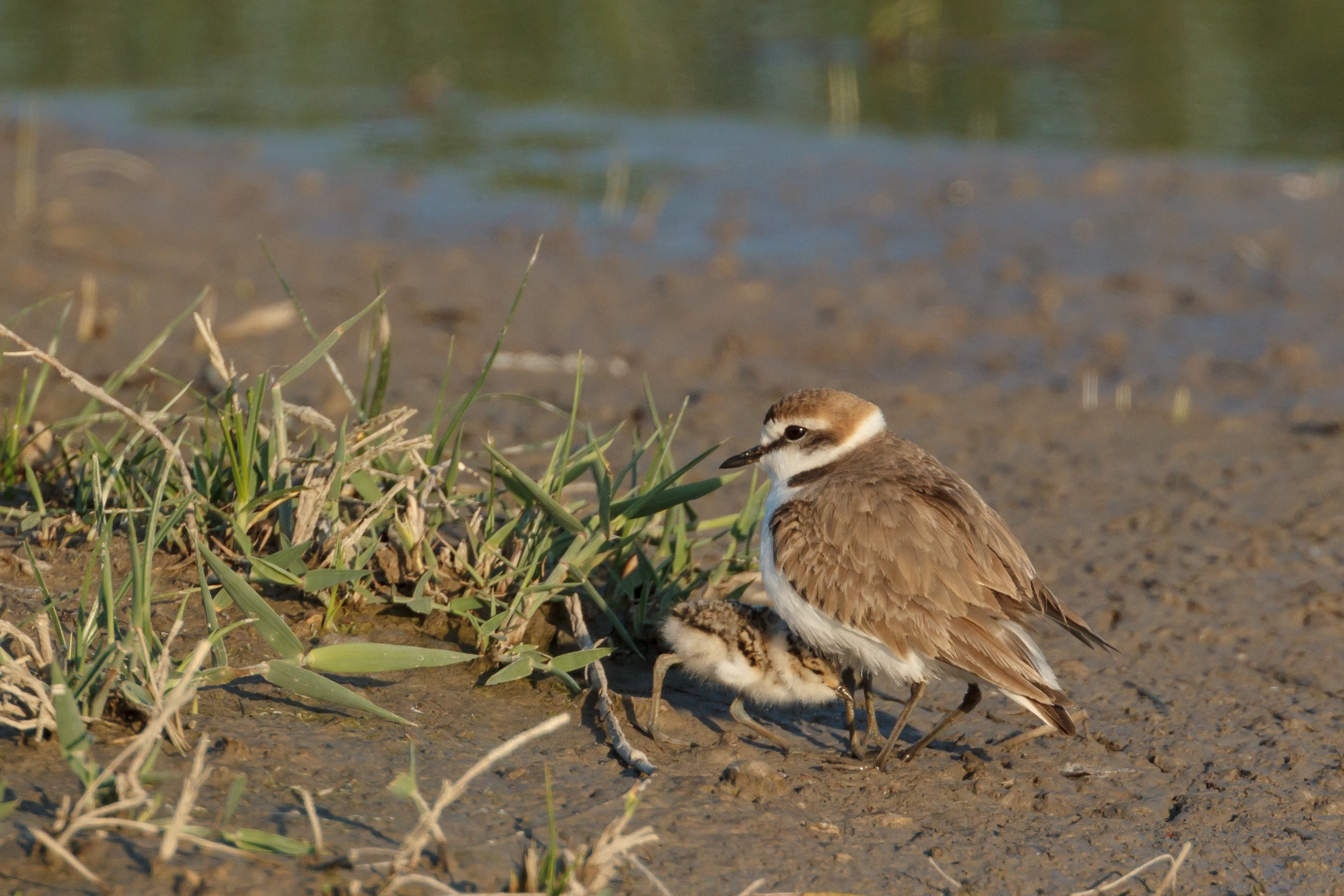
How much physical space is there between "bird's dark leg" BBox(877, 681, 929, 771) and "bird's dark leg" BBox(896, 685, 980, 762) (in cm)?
5

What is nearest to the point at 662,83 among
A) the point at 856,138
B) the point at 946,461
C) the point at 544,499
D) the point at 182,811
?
the point at 856,138

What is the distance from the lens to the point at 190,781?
2.73 meters

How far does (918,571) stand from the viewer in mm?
3963

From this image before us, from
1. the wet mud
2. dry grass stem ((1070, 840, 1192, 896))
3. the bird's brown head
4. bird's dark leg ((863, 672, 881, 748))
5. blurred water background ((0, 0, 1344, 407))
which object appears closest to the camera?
dry grass stem ((1070, 840, 1192, 896))

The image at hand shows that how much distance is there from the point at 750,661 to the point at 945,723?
59 centimetres

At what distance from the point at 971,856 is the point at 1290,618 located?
222cm

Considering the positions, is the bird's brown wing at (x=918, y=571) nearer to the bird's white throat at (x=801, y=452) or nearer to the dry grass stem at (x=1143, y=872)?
the bird's white throat at (x=801, y=452)

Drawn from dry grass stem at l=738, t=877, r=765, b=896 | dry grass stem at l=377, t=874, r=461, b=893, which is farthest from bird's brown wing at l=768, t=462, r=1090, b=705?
dry grass stem at l=377, t=874, r=461, b=893

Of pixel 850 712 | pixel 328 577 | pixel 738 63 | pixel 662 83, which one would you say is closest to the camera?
pixel 328 577

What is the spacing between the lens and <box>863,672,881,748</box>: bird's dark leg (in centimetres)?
412

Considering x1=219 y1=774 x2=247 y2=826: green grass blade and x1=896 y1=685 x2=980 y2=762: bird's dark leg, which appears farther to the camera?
x1=896 y1=685 x2=980 y2=762: bird's dark leg

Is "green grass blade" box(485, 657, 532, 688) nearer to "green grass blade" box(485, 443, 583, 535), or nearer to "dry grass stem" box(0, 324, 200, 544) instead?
"green grass blade" box(485, 443, 583, 535)

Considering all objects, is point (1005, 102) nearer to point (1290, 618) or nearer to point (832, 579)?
point (1290, 618)

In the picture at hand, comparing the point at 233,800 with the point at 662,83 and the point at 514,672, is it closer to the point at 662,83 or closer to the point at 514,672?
the point at 514,672
